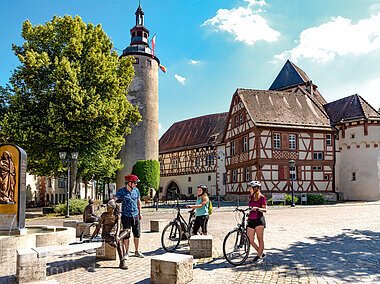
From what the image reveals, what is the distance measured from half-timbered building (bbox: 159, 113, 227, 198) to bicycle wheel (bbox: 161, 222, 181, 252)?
113 ft

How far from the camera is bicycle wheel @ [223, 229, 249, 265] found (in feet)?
26.0

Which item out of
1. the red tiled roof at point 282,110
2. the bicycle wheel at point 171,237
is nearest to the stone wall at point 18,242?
the bicycle wheel at point 171,237

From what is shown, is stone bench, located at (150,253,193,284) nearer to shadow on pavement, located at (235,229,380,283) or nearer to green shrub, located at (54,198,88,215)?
shadow on pavement, located at (235,229,380,283)

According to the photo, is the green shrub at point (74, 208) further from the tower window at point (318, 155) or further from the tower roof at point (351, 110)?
the tower roof at point (351, 110)

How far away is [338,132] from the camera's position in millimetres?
36031

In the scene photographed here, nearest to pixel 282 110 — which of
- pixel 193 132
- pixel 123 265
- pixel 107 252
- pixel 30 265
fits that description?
pixel 193 132

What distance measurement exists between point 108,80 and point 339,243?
1738 cm

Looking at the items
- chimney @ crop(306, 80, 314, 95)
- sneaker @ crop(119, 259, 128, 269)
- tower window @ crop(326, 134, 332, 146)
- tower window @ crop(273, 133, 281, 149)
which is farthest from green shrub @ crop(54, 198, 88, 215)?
chimney @ crop(306, 80, 314, 95)

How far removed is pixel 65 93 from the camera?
2114 cm

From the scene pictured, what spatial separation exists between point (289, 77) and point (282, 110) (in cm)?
1304

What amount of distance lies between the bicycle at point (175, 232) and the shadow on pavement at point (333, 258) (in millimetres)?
2272

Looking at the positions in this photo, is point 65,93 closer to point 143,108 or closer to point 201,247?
point 201,247

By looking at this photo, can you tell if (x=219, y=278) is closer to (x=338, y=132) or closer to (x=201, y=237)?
(x=201, y=237)

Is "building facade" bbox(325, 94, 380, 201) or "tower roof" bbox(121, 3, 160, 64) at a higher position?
"tower roof" bbox(121, 3, 160, 64)
